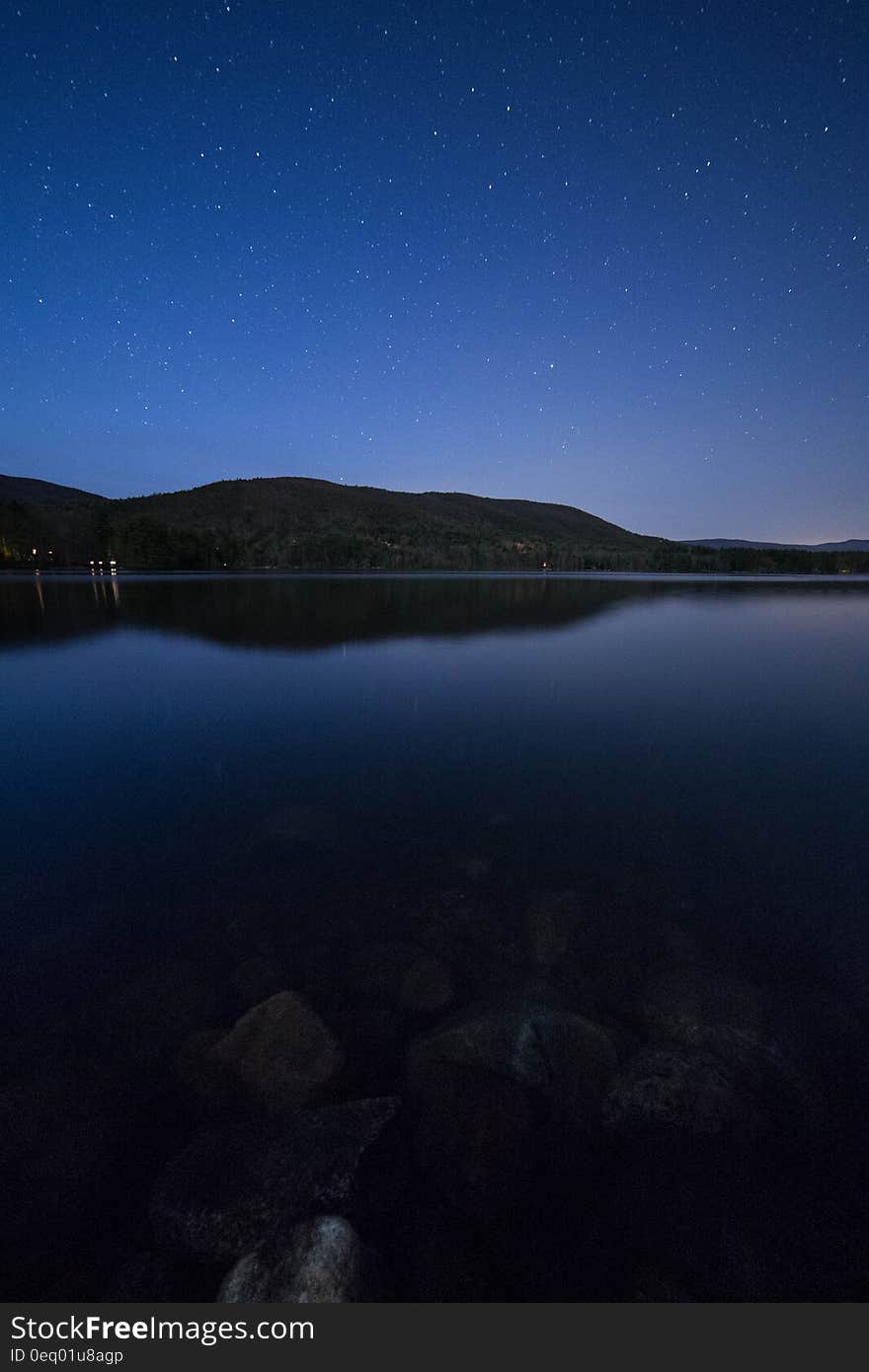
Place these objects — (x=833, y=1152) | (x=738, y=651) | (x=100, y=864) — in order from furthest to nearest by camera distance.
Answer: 1. (x=738, y=651)
2. (x=100, y=864)
3. (x=833, y=1152)

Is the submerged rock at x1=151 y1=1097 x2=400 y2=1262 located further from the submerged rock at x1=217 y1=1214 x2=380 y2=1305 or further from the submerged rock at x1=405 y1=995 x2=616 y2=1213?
the submerged rock at x1=405 y1=995 x2=616 y2=1213

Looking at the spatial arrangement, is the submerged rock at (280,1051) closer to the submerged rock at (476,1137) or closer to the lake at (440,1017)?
the lake at (440,1017)

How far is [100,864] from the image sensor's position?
7.20 meters

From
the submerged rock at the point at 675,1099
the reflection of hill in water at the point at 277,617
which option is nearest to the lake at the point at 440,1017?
the submerged rock at the point at 675,1099

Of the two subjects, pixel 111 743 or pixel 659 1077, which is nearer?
pixel 659 1077

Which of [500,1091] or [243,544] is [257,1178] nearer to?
[500,1091]

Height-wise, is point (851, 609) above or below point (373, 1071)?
above

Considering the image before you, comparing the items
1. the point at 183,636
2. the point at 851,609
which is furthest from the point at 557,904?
the point at 851,609

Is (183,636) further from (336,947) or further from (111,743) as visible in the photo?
(336,947)

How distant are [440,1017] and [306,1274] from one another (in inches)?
80.1

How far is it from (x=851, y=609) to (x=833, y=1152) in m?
61.0

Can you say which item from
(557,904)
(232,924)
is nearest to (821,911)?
(557,904)

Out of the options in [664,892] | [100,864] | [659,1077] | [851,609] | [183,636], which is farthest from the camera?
[851,609]

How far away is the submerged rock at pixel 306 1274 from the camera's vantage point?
2.80m
